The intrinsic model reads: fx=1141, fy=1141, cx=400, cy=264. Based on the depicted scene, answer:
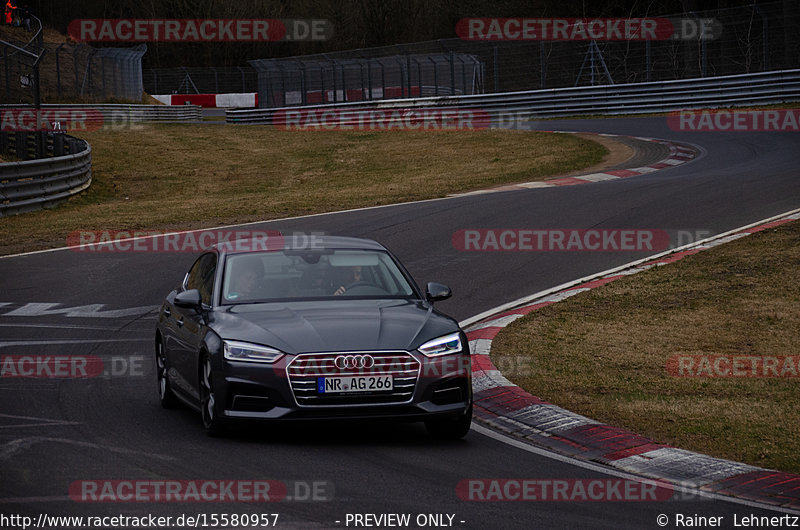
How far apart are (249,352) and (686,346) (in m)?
5.07

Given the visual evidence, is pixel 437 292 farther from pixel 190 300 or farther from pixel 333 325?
pixel 190 300

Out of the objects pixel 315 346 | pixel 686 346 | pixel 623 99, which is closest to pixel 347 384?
pixel 315 346

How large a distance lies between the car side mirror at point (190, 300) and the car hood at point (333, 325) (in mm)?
159

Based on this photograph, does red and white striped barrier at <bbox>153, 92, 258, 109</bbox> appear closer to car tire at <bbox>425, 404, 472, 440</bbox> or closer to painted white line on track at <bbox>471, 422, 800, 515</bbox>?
painted white line on track at <bbox>471, 422, 800, 515</bbox>

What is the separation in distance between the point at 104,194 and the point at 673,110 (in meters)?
18.8

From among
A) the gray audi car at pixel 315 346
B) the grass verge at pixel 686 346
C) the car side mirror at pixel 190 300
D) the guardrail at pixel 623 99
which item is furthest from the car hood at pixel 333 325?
the guardrail at pixel 623 99

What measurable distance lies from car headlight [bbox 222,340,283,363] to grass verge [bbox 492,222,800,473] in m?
2.47

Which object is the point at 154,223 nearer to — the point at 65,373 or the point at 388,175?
the point at 388,175

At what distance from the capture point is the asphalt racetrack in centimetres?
599

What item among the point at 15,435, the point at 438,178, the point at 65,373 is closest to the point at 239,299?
the point at 15,435

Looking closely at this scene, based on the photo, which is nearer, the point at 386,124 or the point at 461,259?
the point at 461,259

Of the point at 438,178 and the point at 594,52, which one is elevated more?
the point at 594,52

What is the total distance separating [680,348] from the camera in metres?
10.9

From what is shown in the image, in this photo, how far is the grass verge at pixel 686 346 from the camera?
313 inches
